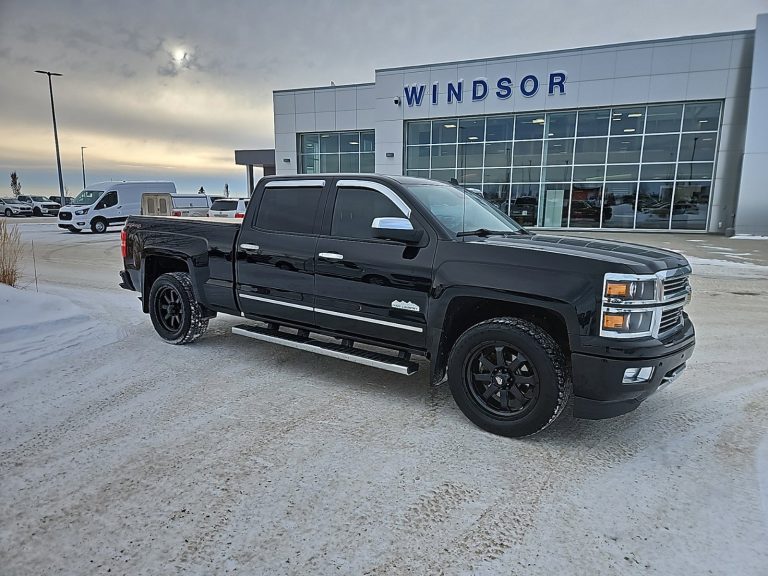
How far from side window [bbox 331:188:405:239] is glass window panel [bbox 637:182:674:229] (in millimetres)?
23065

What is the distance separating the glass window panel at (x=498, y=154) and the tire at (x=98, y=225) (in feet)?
63.3

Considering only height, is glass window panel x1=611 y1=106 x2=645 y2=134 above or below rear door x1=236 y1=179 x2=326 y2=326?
above

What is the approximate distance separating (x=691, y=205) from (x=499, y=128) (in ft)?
32.5

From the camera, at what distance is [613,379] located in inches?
127

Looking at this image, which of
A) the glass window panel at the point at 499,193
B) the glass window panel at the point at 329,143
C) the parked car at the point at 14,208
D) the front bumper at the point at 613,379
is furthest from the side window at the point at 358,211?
the parked car at the point at 14,208

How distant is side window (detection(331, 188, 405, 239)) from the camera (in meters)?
4.28

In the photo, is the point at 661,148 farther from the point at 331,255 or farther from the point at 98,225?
the point at 98,225

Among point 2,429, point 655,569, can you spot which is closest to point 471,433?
point 655,569

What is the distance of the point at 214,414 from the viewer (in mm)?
3947

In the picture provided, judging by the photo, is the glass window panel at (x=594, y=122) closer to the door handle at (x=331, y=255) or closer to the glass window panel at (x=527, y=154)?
the glass window panel at (x=527, y=154)

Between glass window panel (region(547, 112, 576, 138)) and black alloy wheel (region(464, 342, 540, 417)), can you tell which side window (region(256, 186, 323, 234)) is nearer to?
black alloy wheel (region(464, 342, 540, 417))

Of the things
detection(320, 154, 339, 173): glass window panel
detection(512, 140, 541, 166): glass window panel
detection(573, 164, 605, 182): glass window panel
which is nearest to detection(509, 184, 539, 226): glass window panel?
detection(512, 140, 541, 166): glass window panel

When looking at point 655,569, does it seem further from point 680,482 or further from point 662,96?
point 662,96

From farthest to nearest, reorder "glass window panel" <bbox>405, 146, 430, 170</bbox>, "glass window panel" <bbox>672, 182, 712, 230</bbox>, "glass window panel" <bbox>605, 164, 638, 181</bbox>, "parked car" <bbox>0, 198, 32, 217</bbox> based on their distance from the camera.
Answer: "parked car" <bbox>0, 198, 32, 217</bbox>, "glass window panel" <bbox>405, 146, 430, 170</bbox>, "glass window panel" <bbox>605, 164, 638, 181</bbox>, "glass window panel" <bbox>672, 182, 712, 230</bbox>
